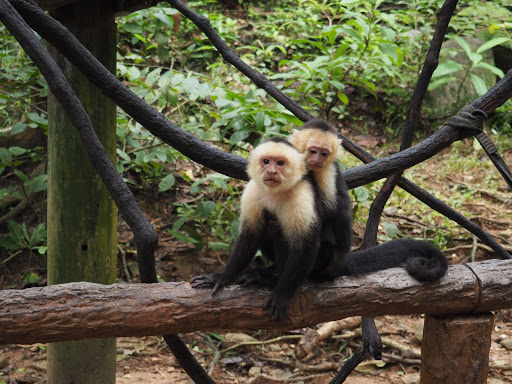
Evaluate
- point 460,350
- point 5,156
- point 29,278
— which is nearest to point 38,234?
point 29,278

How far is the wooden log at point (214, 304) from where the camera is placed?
1695 mm

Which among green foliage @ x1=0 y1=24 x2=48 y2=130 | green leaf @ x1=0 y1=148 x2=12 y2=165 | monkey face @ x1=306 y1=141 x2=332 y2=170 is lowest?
green leaf @ x1=0 y1=148 x2=12 y2=165

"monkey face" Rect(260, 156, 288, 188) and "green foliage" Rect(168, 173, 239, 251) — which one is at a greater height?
"monkey face" Rect(260, 156, 288, 188)

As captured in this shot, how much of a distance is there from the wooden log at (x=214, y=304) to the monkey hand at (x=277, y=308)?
0.03 m

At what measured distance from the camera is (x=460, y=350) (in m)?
2.02

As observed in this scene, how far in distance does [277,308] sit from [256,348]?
184 centimetres

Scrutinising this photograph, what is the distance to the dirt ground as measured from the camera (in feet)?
10.8

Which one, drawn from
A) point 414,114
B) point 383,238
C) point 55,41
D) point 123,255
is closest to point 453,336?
point 414,114

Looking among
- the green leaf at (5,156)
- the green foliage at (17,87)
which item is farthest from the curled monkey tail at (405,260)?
the green leaf at (5,156)

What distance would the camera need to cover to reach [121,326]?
176 centimetres

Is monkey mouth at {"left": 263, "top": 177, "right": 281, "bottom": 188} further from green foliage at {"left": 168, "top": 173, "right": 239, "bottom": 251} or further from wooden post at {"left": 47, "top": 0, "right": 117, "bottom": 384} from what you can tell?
green foliage at {"left": 168, "top": 173, "right": 239, "bottom": 251}

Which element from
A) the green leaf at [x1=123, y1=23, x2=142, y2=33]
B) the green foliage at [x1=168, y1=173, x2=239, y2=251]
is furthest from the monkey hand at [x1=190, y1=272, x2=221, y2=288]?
the green leaf at [x1=123, y1=23, x2=142, y2=33]

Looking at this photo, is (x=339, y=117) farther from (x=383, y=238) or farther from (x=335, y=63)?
(x=335, y=63)

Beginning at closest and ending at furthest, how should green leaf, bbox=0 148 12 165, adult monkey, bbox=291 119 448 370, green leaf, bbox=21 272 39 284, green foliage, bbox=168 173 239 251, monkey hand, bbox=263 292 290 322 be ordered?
monkey hand, bbox=263 292 290 322, adult monkey, bbox=291 119 448 370, green leaf, bbox=0 148 12 165, green foliage, bbox=168 173 239 251, green leaf, bbox=21 272 39 284
